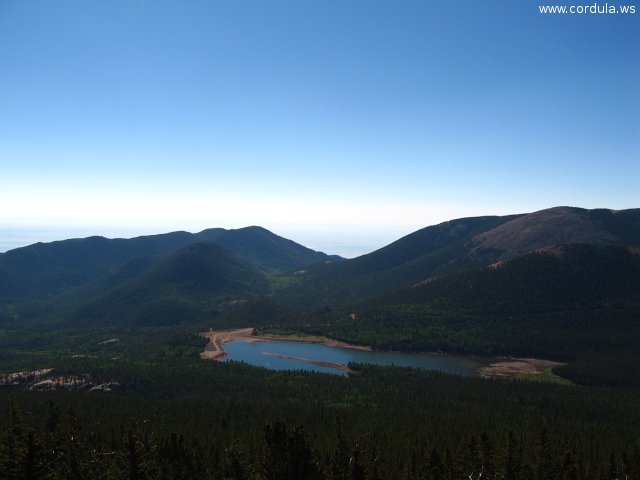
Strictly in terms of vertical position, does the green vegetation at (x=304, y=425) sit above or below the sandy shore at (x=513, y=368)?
above

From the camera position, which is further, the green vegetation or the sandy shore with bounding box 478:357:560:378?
the sandy shore with bounding box 478:357:560:378

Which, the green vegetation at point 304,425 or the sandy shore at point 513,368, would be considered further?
the sandy shore at point 513,368

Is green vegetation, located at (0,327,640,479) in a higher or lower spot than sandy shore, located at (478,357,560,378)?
higher

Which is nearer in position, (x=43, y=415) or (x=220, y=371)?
(x=43, y=415)

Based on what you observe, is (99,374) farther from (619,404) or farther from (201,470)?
(619,404)

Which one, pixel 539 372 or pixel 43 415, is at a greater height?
pixel 43 415

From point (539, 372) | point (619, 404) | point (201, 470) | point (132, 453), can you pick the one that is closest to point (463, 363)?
point (539, 372)

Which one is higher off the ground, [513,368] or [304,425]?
[304,425]

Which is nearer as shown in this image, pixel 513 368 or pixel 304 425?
pixel 304 425
